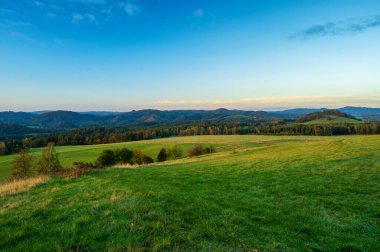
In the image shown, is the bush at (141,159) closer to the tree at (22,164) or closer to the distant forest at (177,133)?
the tree at (22,164)

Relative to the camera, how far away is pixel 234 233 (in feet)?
22.7

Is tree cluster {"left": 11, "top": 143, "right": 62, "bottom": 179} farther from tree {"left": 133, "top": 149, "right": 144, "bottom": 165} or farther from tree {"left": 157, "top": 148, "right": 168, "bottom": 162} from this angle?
tree {"left": 157, "top": 148, "right": 168, "bottom": 162}

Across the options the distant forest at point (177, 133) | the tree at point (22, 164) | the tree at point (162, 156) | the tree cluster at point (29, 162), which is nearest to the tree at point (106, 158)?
the tree cluster at point (29, 162)

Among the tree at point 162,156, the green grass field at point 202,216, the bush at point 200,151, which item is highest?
the green grass field at point 202,216

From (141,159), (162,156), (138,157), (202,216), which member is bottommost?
(162,156)

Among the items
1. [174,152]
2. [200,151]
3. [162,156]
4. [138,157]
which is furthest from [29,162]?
[200,151]

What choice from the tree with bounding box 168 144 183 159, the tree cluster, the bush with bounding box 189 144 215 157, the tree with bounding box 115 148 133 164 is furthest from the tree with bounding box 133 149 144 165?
the tree cluster

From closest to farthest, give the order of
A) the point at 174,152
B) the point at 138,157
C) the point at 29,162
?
the point at 29,162
the point at 138,157
the point at 174,152

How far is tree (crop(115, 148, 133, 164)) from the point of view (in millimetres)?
69450

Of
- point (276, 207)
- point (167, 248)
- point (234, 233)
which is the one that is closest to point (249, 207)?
point (276, 207)

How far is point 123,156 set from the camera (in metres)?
70.4

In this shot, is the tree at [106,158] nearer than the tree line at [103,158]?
No

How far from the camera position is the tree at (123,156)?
6945 centimetres

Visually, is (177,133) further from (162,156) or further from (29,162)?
(29,162)
